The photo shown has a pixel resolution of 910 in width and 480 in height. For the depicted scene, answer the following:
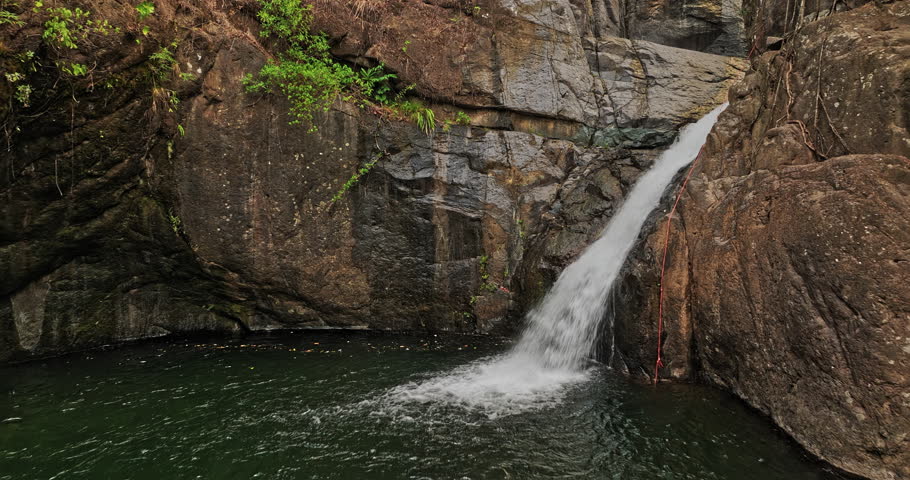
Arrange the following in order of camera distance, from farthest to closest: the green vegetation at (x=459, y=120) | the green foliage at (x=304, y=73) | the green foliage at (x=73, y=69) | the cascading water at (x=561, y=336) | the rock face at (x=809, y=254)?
the green vegetation at (x=459, y=120) < the green foliage at (x=304, y=73) < the green foliage at (x=73, y=69) < the cascading water at (x=561, y=336) < the rock face at (x=809, y=254)

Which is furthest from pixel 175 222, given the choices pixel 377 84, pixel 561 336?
pixel 561 336

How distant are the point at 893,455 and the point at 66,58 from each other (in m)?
10.9

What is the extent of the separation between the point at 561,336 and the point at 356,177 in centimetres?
495

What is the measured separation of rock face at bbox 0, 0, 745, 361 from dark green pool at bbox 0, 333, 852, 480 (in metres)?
1.90

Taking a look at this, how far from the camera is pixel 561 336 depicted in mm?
7566

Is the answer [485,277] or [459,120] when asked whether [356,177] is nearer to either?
[459,120]

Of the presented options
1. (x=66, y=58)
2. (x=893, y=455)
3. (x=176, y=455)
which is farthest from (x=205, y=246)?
(x=893, y=455)

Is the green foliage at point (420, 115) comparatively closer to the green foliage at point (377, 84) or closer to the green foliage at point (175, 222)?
the green foliage at point (377, 84)

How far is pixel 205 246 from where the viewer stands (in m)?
8.10

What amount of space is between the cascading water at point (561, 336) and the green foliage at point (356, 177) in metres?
4.24

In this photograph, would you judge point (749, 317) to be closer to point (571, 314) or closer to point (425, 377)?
point (571, 314)

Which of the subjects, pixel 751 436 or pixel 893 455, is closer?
pixel 893 455

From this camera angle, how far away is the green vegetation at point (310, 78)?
8.33m

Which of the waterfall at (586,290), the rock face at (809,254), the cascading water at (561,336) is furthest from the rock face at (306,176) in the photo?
the rock face at (809,254)
